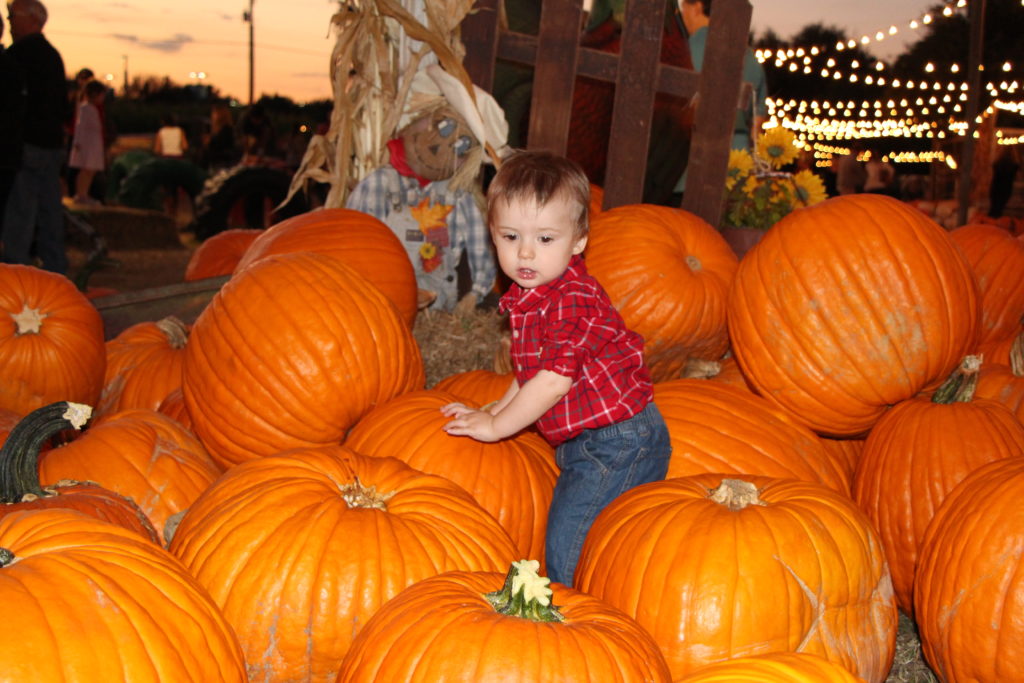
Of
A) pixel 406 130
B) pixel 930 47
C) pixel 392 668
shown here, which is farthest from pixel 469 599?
pixel 930 47

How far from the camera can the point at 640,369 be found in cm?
297

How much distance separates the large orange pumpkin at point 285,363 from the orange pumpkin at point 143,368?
67cm

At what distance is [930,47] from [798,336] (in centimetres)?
3278

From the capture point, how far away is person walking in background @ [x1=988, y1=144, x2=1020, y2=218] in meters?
15.1

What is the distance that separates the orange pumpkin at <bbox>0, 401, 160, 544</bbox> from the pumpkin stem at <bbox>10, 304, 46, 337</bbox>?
4.54 ft

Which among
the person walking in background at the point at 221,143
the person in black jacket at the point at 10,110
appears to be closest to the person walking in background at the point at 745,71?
the person in black jacket at the point at 10,110

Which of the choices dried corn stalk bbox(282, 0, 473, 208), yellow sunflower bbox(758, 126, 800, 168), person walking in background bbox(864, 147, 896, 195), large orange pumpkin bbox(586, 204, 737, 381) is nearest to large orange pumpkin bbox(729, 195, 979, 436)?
large orange pumpkin bbox(586, 204, 737, 381)

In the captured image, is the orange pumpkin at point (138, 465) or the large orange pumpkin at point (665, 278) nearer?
the orange pumpkin at point (138, 465)

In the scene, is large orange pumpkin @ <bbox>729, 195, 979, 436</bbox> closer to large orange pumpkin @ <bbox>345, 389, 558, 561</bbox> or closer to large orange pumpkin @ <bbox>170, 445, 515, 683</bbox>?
large orange pumpkin @ <bbox>345, 389, 558, 561</bbox>

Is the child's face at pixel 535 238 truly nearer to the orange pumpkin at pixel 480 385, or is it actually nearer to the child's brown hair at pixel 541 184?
the child's brown hair at pixel 541 184

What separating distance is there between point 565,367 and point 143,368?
2127 mm

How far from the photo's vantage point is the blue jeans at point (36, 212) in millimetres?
7715

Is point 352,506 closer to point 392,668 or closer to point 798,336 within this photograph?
point 392,668

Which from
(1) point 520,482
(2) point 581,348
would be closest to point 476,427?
(1) point 520,482
